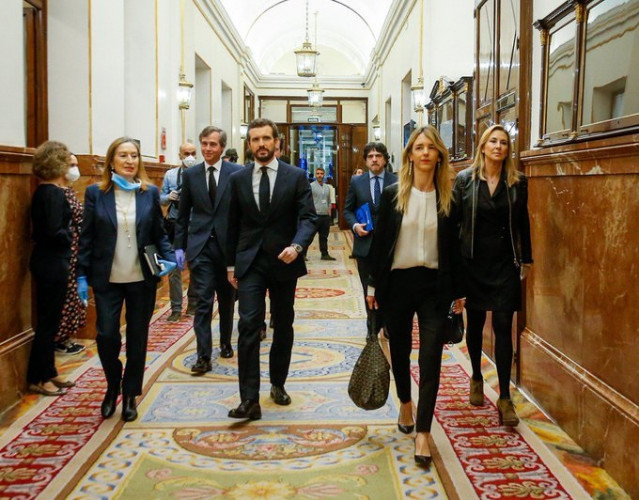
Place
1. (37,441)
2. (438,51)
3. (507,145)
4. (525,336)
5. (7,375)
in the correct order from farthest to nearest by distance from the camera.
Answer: (438,51)
(525,336)
(7,375)
(507,145)
(37,441)

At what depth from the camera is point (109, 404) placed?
15.0 ft

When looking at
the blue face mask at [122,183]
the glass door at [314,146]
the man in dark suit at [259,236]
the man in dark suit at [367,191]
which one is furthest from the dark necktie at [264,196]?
the glass door at [314,146]

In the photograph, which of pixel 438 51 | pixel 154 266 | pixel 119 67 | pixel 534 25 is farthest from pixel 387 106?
pixel 154 266

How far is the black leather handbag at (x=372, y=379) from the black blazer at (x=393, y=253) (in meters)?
0.28

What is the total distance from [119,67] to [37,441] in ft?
15.6

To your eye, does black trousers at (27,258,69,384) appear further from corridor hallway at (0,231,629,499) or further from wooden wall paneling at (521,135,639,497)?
wooden wall paneling at (521,135,639,497)

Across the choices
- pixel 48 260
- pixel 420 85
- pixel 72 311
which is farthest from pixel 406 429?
pixel 420 85

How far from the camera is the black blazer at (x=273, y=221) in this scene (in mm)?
4500

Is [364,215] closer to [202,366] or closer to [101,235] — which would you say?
[202,366]

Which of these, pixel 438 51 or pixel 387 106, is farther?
pixel 387 106

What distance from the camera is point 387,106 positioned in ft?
64.2

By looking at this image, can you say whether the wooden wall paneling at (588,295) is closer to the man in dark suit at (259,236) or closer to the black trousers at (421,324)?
the black trousers at (421,324)

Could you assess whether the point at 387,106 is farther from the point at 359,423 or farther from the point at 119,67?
the point at 359,423

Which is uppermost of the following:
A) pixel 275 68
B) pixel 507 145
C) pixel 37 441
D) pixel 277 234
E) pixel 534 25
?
pixel 275 68
